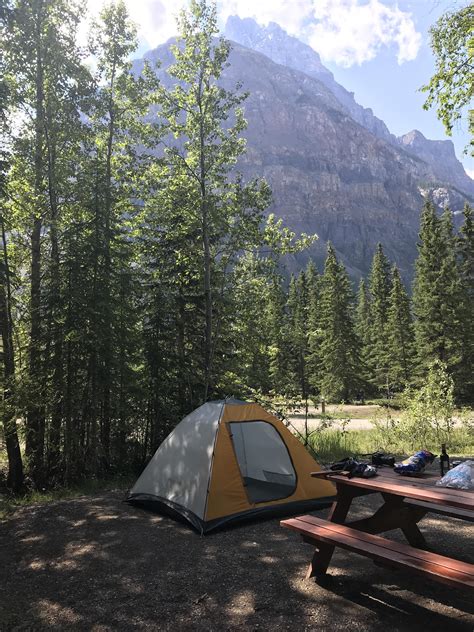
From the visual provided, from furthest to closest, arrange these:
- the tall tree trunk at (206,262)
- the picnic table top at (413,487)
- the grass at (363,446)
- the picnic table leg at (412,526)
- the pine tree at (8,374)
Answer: the tall tree trunk at (206,262) < the grass at (363,446) < the pine tree at (8,374) < the picnic table leg at (412,526) < the picnic table top at (413,487)

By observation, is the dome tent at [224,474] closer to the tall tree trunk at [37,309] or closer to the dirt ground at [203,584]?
the dirt ground at [203,584]

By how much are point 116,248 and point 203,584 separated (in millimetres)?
9668

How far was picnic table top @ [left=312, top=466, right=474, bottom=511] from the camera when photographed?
12.0ft

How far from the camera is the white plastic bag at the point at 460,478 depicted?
13.4 ft

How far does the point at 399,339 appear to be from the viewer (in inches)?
1626

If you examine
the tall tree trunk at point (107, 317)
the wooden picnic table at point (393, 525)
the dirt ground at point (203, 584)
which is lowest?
the dirt ground at point (203, 584)

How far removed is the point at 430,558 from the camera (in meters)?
3.47

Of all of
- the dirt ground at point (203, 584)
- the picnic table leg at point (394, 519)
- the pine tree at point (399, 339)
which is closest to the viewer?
the dirt ground at point (203, 584)

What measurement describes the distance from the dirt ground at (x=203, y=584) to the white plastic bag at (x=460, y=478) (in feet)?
3.17

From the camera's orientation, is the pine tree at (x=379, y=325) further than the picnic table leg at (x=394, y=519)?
Yes

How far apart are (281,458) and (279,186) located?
19971 centimetres

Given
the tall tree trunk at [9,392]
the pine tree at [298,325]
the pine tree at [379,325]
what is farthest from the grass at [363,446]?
the pine tree at [379,325]

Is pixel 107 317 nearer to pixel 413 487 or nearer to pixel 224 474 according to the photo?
pixel 224 474

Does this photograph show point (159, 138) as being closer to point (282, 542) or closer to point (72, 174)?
point (72, 174)
